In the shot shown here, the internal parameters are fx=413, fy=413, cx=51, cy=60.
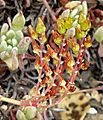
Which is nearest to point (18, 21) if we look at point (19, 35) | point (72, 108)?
point (19, 35)

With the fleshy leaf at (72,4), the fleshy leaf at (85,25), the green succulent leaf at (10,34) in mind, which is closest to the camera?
the fleshy leaf at (85,25)

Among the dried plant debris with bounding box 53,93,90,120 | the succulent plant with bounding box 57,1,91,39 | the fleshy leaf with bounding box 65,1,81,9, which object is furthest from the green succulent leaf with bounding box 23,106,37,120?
the fleshy leaf with bounding box 65,1,81,9

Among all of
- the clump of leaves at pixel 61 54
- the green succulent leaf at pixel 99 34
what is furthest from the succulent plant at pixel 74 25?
the green succulent leaf at pixel 99 34

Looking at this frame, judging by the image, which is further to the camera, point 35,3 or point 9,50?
point 35,3

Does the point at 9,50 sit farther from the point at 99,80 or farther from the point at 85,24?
the point at 99,80

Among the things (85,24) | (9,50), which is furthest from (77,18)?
(9,50)

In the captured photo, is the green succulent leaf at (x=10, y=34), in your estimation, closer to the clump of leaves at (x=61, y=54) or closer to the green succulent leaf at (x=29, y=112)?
the clump of leaves at (x=61, y=54)
